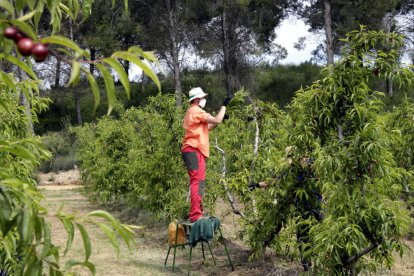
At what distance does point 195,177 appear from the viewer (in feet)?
21.0

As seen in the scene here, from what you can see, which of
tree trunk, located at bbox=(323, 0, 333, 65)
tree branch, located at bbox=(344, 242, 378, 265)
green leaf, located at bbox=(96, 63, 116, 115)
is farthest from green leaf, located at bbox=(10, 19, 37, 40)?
tree trunk, located at bbox=(323, 0, 333, 65)

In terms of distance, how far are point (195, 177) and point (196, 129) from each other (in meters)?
0.52

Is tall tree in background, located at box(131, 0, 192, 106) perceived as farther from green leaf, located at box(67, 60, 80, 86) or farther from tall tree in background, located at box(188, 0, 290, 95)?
green leaf, located at box(67, 60, 80, 86)

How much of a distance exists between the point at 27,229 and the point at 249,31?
25.1m

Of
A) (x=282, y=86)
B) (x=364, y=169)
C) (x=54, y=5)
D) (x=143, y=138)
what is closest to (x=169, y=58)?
(x=282, y=86)

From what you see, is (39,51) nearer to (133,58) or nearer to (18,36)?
(18,36)

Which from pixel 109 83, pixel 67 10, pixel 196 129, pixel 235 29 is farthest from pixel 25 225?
pixel 235 29

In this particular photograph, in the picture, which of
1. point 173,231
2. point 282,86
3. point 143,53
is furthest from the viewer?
point 282,86

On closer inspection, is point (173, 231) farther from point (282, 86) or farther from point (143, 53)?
point (282, 86)

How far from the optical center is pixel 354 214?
3.96 m

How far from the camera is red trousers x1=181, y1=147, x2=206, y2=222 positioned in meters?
6.35

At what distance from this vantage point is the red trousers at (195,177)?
20.8 feet

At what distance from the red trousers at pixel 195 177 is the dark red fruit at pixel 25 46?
5.48 metres

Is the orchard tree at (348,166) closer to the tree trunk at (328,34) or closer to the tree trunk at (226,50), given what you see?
the tree trunk at (328,34)
